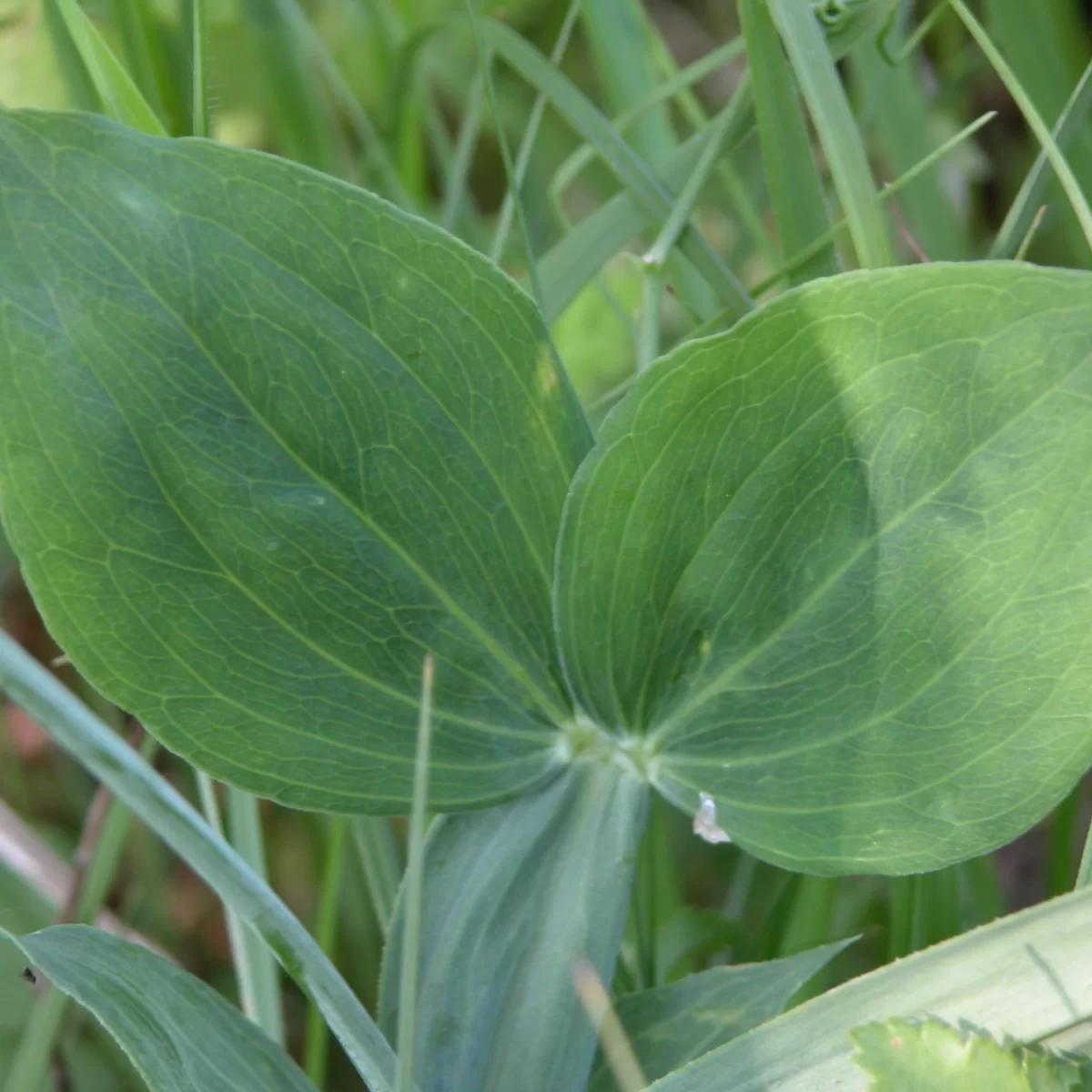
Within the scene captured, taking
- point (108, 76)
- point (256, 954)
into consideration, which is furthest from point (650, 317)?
point (256, 954)

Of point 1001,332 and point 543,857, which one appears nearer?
point 1001,332

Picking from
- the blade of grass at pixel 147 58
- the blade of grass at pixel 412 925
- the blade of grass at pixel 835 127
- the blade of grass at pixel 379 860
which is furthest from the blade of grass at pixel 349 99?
the blade of grass at pixel 412 925

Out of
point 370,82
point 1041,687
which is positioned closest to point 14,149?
point 1041,687

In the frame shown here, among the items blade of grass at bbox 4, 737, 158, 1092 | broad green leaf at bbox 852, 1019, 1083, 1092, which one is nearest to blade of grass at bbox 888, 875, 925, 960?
broad green leaf at bbox 852, 1019, 1083, 1092

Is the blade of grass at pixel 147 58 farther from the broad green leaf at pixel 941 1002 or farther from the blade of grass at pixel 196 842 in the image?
the broad green leaf at pixel 941 1002

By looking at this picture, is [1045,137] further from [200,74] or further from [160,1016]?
[160,1016]

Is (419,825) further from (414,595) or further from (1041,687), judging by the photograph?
(1041,687)

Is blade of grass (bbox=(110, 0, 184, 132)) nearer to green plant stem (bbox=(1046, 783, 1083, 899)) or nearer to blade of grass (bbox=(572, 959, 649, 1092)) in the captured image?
blade of grass (bbox=(572, 959, 649, 1092))
